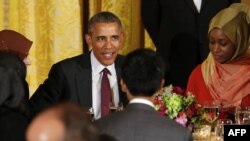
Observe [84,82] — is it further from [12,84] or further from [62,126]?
[62,126]

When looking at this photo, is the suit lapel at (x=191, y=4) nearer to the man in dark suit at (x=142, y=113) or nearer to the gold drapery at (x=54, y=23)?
the gold drapery at (x=54, y=23)

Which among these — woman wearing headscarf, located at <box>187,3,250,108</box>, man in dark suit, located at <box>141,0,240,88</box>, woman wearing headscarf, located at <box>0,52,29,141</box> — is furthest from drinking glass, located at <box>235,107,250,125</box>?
man in dark suit, located at <box>141,0,240,88</box>

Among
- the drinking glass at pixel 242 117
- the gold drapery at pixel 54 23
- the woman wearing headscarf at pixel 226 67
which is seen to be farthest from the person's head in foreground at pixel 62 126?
the gold drapery at pixel 54 23

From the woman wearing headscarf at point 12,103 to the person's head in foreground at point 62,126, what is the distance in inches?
40.7

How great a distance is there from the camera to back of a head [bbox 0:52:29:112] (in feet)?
9.53

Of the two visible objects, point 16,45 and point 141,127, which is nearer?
point 141,127

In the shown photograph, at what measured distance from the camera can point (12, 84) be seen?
2938 millimetres

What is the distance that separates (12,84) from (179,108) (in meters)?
0.79

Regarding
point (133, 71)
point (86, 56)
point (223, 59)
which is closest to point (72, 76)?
point (86, 56)

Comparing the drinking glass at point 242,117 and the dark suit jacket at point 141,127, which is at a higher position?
the dark suit jacket at point 141,127

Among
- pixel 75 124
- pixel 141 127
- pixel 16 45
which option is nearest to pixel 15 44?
pixel 16 45

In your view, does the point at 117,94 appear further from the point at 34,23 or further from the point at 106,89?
the point at 34,23

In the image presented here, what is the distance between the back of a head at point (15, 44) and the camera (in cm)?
395

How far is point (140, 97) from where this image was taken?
2.53 m
